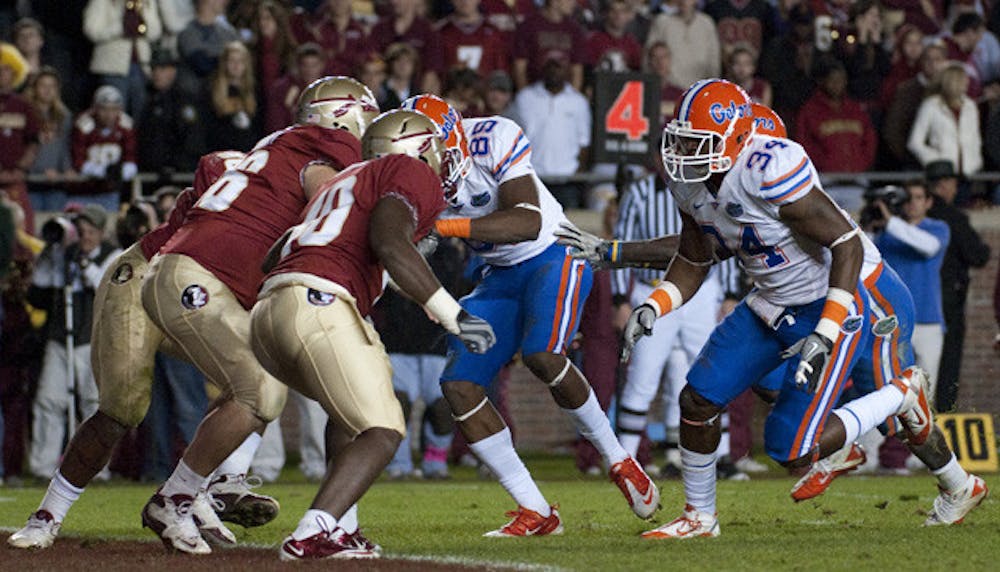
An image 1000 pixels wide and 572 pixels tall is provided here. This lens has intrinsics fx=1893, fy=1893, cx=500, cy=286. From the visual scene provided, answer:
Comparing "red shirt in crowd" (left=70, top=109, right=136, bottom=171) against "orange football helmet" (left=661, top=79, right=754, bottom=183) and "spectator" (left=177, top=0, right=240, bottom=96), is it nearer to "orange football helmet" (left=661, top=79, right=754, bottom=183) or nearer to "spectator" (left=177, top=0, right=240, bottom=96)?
"spectator" (left=177, top=0, right=240, bottom=96)

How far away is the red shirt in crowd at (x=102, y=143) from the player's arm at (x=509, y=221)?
653 centimetres

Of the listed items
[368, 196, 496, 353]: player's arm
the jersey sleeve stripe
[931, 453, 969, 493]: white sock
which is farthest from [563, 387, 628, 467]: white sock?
[368, 196, 496, 353]: player's arm

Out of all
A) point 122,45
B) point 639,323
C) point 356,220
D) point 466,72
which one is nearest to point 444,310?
point 356,220

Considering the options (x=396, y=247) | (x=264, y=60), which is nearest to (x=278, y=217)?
(x=396, y=247)

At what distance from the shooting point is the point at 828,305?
718cm

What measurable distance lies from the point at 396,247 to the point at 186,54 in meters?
8.90

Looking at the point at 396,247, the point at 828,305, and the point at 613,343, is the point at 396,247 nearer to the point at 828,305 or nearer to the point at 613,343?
the point at 828,305

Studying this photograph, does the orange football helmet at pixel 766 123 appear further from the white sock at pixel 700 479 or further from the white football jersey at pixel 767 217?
the white sock at pixel 700 479

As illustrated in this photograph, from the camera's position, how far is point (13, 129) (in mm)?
13797

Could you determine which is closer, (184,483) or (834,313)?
(184,483)

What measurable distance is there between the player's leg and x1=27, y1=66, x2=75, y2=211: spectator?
7.59 metres

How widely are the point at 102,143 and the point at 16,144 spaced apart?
630 millimetres

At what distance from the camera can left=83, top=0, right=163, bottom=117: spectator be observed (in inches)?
578

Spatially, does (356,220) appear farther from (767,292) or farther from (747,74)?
(747,74)
